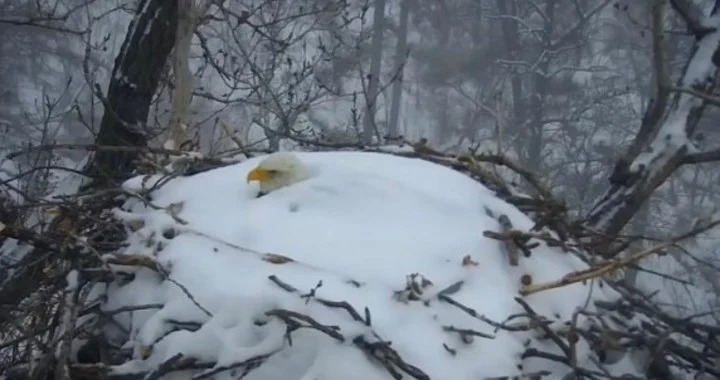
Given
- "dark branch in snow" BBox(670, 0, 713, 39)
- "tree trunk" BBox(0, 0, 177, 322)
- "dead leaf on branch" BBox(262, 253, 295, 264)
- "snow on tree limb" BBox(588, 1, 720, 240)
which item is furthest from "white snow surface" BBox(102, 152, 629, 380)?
"tree trunk" BBox(0, 0, 177, 322)

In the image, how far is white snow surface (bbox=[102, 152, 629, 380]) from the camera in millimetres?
1280

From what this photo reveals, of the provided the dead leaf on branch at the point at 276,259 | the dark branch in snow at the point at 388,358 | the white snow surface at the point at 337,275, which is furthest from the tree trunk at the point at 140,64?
the dark branch in snow at the point at 388,358

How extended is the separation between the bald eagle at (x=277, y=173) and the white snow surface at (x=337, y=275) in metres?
0.03

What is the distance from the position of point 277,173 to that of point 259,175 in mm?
34

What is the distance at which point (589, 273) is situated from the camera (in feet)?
4.87

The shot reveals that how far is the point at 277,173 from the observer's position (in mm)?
1645

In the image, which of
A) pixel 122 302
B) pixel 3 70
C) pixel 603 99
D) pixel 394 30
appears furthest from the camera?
pixel 394 30

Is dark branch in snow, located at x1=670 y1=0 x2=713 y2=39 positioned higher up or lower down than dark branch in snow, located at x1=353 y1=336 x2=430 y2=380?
higher up

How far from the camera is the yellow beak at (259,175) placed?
5.36 ft

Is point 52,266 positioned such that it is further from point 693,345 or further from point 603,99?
point 603,99

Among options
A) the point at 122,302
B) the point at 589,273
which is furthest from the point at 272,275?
the point at 589,273

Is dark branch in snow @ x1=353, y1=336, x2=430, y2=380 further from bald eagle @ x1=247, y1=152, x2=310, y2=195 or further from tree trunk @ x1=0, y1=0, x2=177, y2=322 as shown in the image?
tree trunk @ x1=0, y1=0, x2=177, y2=322

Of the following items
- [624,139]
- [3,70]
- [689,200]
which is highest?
[3,70]

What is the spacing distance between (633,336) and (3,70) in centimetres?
1678
